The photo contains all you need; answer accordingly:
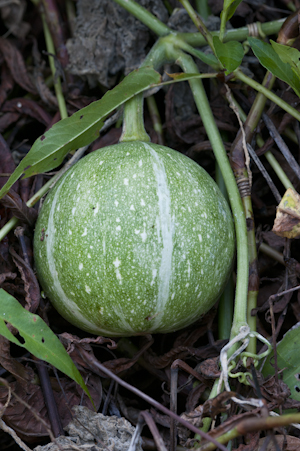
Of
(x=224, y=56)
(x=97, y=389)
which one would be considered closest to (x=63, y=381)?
(x=97, y=389)

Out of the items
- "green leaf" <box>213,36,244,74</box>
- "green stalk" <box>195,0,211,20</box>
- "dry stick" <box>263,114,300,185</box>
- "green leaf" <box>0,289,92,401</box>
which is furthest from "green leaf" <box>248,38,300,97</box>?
"green leaf" <box>0,289,92,401</box>

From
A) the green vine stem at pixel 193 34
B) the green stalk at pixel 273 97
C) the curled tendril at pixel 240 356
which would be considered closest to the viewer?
the curled tendril at pixel 240 356

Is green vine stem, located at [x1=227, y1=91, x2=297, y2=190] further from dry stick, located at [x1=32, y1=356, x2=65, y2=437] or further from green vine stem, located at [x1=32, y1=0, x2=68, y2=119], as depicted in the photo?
dry stick, located at [x1=32, y1=356, x2=65, y2=437]

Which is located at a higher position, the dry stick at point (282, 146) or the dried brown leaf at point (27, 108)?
the dried brown leaf at point (27, 108)

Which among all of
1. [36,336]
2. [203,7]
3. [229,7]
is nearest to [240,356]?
[36,336]

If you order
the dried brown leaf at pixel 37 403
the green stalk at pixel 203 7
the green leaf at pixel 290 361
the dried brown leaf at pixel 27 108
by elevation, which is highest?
the green stalk at pixel 203 7

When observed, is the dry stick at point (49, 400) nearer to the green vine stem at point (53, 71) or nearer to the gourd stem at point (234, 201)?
the gourd stem at point (234, 201)

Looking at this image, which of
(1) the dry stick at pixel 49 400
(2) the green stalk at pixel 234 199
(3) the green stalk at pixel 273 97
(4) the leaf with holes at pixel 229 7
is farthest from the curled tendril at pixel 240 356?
(4) the leaf with holes at pixel 229 7
